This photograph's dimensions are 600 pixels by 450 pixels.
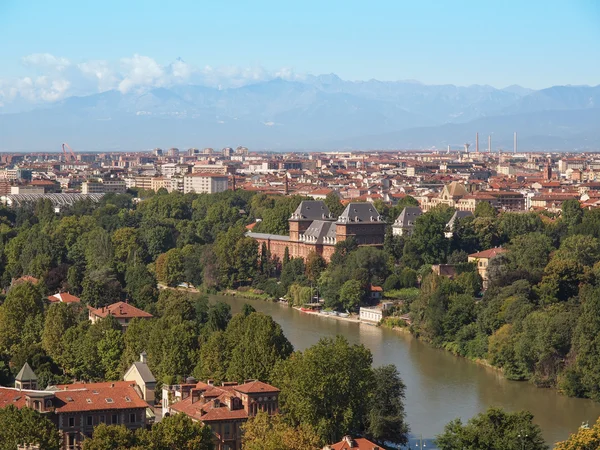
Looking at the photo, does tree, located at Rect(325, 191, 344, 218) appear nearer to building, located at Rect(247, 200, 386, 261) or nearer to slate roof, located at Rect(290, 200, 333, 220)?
slate roof, located at Rect(290, 200, 333, 220)

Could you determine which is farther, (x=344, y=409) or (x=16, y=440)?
(x=344, y=409)

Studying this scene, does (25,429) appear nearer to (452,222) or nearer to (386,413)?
(386,413)

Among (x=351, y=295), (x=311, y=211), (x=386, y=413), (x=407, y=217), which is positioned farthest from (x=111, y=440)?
(x=407, y=217)

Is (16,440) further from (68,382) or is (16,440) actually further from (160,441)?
(68,382)

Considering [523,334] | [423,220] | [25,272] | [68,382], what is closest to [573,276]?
[523,334]

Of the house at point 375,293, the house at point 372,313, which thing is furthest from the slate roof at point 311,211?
the house at point 372,313

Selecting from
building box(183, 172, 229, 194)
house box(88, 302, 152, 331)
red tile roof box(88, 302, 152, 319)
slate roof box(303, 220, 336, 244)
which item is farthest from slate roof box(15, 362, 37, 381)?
building box(183, 172, 229, 194)

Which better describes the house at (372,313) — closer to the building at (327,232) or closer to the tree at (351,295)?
the tree at (351,295)
